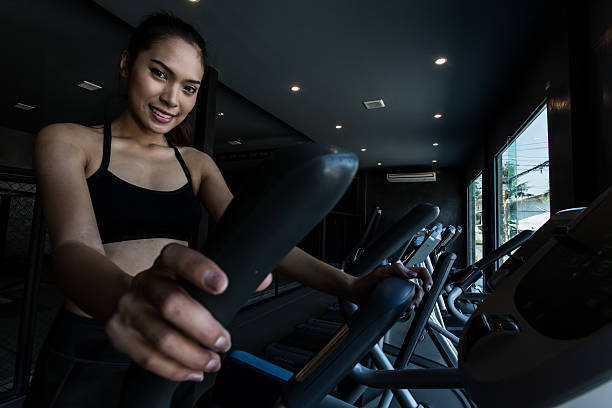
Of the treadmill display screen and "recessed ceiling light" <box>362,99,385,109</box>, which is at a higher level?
"recessed ceiling light" <box>362,99,385,109</box>

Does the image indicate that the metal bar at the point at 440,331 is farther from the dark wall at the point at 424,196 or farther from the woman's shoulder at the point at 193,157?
the dark wall at the point at 424,196

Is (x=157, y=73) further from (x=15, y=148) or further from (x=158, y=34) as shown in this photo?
(x=15, y=148)

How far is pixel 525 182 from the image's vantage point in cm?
414

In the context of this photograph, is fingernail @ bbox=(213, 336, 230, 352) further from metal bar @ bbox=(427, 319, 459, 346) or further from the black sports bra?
metal bar @ bbox=(427, 319, 459, 346)

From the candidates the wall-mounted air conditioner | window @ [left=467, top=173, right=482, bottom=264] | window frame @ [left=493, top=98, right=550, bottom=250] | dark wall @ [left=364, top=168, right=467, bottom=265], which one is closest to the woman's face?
window frame @ [left=493, top=98, right=550, bottom=250]

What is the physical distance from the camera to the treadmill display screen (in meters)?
0.38

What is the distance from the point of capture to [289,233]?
0.61 feet

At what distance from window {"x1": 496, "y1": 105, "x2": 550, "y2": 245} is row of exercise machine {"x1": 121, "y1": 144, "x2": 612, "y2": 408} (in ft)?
11.1

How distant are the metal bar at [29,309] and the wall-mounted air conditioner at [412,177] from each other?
1029 cm

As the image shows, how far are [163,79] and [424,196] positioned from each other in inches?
432

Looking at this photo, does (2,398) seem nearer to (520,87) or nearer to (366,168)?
(520,87)

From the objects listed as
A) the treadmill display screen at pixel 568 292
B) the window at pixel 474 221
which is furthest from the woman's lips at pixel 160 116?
the window at pixel 474 221

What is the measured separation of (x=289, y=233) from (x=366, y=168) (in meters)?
11.5

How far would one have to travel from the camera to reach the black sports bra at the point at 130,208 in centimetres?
81
